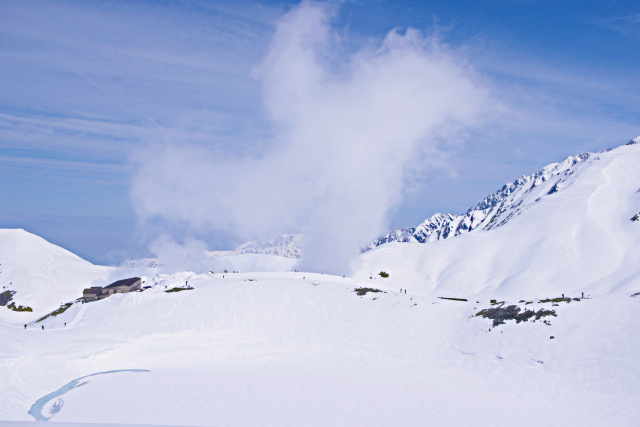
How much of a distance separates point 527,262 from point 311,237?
79638mm

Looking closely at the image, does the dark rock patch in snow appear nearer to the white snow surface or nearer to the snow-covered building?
the white snow surface

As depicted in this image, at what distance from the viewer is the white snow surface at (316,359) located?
2705cm

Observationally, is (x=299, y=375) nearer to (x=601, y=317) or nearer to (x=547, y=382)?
(x=547, y=382)

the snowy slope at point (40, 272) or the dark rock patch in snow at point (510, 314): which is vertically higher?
the snowy slope at point (40, 272)

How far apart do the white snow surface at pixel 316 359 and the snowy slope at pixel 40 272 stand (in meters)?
50.5

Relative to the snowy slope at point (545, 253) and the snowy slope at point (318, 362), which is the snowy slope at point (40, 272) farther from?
the snowy slope at point (545, 253)

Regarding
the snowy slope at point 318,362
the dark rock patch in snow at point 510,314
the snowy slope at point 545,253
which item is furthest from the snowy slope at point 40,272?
the dark rock patch in snow at point 510,314

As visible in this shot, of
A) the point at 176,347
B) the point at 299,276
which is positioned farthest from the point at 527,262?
the point at 176,347

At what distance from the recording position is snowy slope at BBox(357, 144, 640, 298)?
284 feet

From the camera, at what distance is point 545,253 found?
94.1 m

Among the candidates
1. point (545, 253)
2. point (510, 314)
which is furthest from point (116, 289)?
point (545, 253)

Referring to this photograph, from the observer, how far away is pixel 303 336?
46250 mm

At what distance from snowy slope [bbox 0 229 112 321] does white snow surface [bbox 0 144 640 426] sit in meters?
50.5

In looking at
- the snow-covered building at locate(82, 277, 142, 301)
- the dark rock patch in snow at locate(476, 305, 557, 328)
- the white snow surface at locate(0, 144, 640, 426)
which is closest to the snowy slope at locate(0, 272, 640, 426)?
the white snow surface at locate(0, 144, 640, 426)
